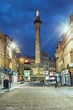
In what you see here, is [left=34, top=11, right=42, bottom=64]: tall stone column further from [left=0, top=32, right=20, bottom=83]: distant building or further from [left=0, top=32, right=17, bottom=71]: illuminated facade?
[left=0, top=32, right=17, bottom=71]: illuminated facade

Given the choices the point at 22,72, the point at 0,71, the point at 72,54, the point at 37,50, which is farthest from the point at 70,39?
the point at 22,72

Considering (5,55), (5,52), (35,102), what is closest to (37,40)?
(5,52)

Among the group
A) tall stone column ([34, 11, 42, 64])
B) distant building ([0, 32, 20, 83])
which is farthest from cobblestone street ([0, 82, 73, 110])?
tall stone column ([34, 11, 42, 64])

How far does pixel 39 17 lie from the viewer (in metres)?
140

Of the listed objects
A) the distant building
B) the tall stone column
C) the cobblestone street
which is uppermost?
the tall stone column

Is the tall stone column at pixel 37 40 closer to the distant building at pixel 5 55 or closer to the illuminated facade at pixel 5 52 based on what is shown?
the distant building at pixel 5 55

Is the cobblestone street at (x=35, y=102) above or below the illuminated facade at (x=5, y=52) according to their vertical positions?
below

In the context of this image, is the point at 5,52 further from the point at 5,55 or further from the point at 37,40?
the point at 37,40

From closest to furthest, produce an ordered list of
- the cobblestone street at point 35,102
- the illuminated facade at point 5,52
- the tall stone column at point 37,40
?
the cobblestone street at point 35,102
the illuminated facade at point 5,52
the tall stone column at point 37,40

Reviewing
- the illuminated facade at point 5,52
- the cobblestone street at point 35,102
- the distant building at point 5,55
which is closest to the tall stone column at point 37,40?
the distant building at point 5,55

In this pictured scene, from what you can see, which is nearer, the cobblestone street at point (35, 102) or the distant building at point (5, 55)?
the cobblestone street at point (35, 102)

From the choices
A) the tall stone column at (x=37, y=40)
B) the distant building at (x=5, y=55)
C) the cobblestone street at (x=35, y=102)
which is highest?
the tall stone column at (x=37, y=40)

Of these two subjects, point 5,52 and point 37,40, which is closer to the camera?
point 5,52

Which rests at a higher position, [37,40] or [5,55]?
[37,40]
